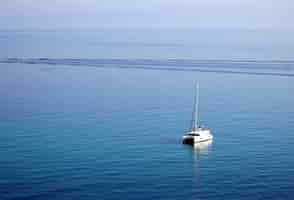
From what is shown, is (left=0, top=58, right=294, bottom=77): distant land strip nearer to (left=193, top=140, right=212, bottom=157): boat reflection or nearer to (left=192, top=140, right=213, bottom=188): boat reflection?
(left=193, top=140, right=212, bottom=157): boat reflection

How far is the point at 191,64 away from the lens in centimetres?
16800

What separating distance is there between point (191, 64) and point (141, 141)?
322ft

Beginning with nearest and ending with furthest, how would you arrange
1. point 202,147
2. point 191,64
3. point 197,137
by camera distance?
point 202,147 < point 197,137 < point 191,64

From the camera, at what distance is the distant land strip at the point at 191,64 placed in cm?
15012

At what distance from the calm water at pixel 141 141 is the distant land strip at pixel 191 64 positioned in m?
24.9

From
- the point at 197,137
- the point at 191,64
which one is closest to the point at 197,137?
the point at 197,137

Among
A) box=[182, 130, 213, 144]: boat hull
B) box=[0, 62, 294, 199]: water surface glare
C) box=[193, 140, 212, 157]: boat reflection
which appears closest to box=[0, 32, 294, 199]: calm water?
box=[0, 62, 294, 199]: water surface glare

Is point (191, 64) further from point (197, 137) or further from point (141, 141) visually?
point (141, 141)

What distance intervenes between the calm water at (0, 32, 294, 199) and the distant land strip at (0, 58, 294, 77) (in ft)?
81.8

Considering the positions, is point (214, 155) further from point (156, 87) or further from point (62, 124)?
point (156, 87)

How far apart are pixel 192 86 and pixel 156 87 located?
24.8 ft

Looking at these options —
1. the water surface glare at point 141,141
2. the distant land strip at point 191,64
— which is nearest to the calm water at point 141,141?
the water surface glare at point 141,141

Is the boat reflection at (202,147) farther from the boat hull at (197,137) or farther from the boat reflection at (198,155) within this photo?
the boat hull at (197,137)

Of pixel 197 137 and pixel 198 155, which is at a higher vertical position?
pixel 197 137
